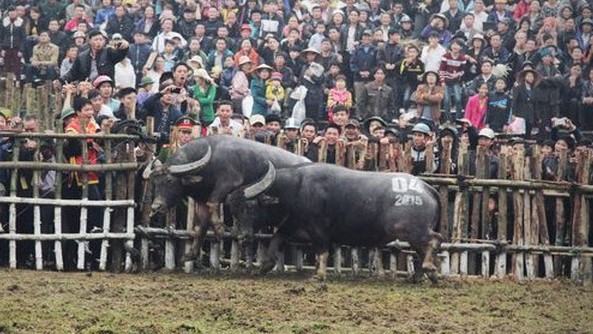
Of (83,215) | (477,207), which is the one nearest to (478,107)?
(477,207)

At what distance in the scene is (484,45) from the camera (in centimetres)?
2852

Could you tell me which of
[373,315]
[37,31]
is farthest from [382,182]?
[37,31]

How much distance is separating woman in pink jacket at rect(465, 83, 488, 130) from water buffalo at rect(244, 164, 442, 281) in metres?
7.32

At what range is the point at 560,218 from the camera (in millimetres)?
20516

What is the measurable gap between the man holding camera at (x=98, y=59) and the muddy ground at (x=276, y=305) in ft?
18.8

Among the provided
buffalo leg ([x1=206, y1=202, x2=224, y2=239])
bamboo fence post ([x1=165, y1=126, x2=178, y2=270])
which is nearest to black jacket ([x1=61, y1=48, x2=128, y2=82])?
bamboo fence post ([x1=165, y1=126, x2=178, y2=270])

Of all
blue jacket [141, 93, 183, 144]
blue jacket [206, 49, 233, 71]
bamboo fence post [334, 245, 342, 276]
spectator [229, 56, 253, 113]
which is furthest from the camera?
blue jacket [206, 49, 233, 71]

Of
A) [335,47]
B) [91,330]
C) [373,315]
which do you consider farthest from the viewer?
[335,47]

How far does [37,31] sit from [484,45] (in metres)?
9.45

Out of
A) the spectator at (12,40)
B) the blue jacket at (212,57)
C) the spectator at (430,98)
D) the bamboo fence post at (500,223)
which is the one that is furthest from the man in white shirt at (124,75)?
the bamboo fence post at (500,223)

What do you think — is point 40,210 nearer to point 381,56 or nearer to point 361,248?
point 361,248

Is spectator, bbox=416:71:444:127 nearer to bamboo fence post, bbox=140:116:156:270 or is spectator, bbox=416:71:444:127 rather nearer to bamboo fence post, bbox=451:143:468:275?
bamboo fence post, bbox=451:143:468:275

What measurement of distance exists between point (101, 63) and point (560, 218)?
8441 millimetres

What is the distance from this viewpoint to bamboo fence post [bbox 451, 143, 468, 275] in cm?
2028
